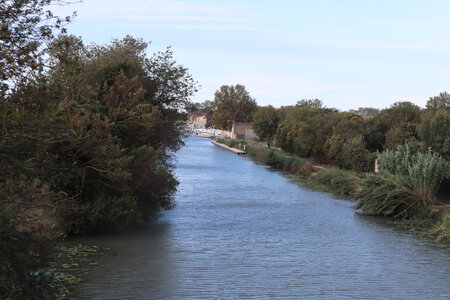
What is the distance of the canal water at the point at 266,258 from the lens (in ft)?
45.1

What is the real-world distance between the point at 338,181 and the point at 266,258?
19968 millimetres

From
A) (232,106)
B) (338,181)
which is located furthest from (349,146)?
(232,106)

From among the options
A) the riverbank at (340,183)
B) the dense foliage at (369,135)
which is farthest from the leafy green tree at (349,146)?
the riverbank at (340,183)

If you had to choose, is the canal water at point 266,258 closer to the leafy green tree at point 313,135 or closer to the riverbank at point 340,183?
the riverbank at point 340,183

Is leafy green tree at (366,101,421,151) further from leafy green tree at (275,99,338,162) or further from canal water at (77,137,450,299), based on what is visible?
canal water at (77,137,450,299)

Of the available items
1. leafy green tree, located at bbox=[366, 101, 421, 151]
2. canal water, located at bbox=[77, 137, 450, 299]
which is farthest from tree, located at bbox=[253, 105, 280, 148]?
canal water, located at bbox=[77, 137, 450, 299]

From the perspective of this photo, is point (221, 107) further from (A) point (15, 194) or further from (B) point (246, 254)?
(A) point (15, 194)

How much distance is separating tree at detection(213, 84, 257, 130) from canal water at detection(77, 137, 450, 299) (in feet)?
282

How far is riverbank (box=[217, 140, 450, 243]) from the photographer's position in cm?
2236

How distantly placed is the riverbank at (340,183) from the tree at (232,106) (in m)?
43.0

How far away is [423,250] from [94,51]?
18543mm

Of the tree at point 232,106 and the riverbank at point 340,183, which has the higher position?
the tree at point 232,106

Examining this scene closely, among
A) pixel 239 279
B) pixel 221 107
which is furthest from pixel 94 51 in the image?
pixel 221 107

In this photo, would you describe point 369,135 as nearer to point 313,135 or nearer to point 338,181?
point 313,135
